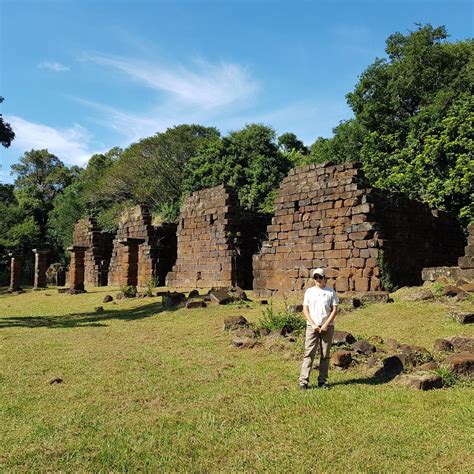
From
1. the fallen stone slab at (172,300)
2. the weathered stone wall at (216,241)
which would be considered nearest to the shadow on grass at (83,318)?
the fallen stone slab at (172,300)

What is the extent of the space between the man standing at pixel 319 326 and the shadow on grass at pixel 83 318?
767 centimetres

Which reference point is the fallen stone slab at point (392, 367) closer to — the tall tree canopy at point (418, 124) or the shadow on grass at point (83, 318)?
the shadow on grass at point (83, 318)

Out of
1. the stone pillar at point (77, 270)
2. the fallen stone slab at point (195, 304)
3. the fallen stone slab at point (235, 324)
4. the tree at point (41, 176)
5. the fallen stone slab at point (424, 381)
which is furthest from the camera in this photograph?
the tree at point (41, 176)

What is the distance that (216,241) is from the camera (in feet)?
64.2

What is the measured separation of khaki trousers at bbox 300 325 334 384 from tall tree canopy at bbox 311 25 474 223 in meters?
15.9

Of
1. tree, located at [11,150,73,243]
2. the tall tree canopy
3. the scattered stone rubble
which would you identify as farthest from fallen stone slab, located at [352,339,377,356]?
tree, located at [11,150,73,243]

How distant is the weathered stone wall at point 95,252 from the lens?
97.6 feet

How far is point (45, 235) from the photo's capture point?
50.6 m

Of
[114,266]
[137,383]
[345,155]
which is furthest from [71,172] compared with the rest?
[137,383]

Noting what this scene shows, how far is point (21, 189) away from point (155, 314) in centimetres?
5064

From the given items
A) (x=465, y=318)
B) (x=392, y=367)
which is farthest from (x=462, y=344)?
(x=465, y=318)

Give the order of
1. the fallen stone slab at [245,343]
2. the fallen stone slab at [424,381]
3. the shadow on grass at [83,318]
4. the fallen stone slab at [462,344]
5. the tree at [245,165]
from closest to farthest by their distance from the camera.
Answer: the fallen stone slab at [424,381], the fallen stone slab at [462,344], the fallen stone slab at [245,343], the shadow on grass at [83,318], the tree at [245,165]

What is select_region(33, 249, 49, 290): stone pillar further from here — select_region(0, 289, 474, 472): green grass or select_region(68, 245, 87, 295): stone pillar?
select_region(0, 289, 474, 472): green grass

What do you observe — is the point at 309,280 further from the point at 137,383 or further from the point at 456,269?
the point at 137,383
